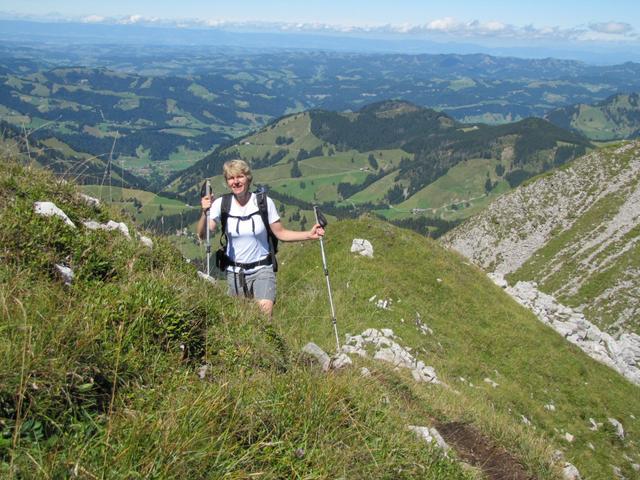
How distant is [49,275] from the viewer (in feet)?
19.7

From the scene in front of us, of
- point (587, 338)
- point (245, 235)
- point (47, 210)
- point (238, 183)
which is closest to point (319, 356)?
point (245, 235)

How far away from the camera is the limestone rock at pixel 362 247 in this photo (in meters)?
24.8

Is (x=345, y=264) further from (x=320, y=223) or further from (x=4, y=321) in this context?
(x=4, y=321)

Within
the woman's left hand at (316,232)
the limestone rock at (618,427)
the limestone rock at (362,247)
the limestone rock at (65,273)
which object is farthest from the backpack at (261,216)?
the limestone rock at (618,427)

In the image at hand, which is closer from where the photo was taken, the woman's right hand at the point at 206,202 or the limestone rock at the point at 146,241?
the limestone rock at the point at 146,241

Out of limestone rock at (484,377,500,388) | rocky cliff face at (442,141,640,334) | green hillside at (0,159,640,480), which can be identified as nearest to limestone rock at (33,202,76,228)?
green hillside at (0,159,640,480)

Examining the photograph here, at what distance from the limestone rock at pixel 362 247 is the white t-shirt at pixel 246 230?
1546 cm

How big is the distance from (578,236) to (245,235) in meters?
86.8

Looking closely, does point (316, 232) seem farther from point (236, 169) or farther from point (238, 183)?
point (236, 169)

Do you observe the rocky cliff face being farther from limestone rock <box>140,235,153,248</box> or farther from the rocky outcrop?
limestone rock <box>140,235,153,248</box>

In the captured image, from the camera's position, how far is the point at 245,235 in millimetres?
9328

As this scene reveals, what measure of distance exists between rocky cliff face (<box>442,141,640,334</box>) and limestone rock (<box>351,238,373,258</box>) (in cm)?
4685

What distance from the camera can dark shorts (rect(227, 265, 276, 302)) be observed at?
918cm

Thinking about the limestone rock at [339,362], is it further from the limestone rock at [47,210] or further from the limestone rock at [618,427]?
the limestone rock at [618,427]
